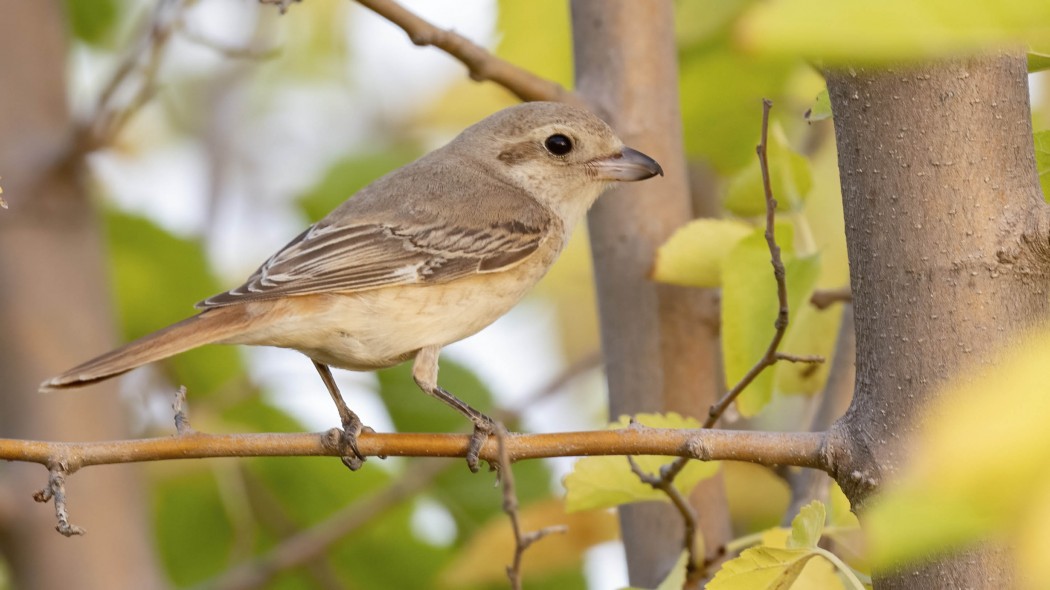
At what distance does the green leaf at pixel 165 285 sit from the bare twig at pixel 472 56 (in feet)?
5.38

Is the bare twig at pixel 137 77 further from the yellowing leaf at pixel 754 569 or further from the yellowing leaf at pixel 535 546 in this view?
the yellowing leaf at pixel 754 569

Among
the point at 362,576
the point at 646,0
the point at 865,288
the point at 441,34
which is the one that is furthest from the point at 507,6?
the point at 362,576

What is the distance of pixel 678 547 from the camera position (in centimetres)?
257

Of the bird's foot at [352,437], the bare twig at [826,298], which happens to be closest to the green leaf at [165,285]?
the bird's foot at [352,437]

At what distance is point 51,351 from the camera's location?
3.35m

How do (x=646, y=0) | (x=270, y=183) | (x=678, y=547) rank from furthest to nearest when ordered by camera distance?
(x=270, y=183) < (x=646, y=0) < (x=678, y=547)

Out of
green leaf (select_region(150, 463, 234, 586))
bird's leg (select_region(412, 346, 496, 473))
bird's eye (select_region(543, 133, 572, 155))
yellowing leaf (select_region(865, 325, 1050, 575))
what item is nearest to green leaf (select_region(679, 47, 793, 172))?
bird's eye (select_region(543, 133, 572, 155))

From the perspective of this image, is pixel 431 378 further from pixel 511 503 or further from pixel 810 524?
pixel 810 524

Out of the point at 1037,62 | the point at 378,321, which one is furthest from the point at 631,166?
the point at 1037,62

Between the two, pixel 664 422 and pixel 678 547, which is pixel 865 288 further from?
pixel 678 547

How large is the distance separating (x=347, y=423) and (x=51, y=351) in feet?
4.53

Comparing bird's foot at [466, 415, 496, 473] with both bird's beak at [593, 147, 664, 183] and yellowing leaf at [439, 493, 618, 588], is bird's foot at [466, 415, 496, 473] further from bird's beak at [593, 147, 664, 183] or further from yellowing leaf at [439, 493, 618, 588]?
bird's beak at [593, 147, 664, 183]

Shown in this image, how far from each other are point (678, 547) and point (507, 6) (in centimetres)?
146

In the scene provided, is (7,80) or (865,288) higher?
(7,80)
